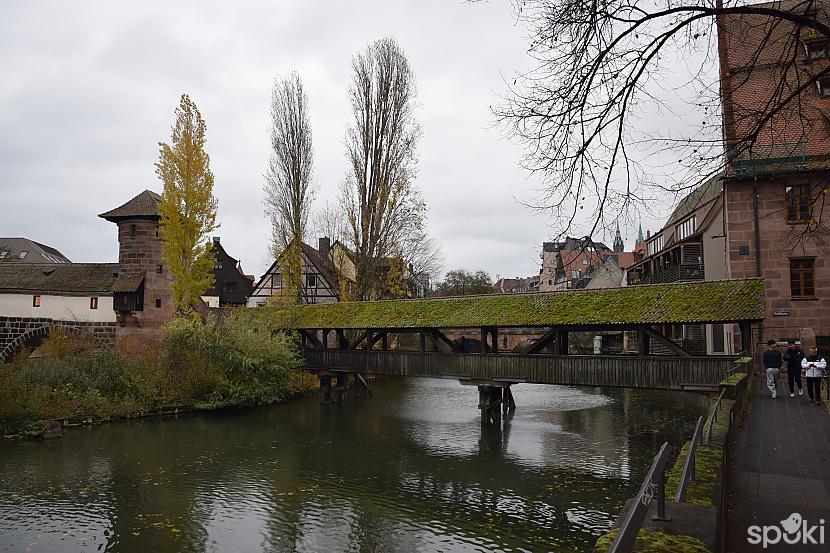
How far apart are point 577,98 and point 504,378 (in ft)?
39.1

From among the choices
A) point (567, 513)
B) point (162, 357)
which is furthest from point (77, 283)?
point (567, 513)

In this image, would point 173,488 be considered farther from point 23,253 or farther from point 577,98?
point 23,253

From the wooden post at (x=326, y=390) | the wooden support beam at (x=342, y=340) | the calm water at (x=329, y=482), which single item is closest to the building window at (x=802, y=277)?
the calm water at (x=329, y=482)

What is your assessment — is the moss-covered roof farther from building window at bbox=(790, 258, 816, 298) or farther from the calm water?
building window at bbox=(790, 258, 816, 298)

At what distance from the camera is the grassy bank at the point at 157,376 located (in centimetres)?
1566

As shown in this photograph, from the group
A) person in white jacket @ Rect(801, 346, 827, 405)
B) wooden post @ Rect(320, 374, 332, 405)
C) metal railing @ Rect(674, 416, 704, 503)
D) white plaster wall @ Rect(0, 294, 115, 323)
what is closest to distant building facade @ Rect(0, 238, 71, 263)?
white plaster wall @ Rect(0, 294, 115, 323)

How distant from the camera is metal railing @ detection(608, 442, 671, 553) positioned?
220 centimetres

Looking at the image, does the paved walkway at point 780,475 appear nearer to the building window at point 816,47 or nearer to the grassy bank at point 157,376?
the building window at point 816,47

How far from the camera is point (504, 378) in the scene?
52.6 ft

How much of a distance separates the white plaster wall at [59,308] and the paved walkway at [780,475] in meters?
20.9

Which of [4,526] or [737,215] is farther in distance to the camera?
[737,215]

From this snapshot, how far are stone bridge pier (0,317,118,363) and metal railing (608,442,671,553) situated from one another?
833 inches

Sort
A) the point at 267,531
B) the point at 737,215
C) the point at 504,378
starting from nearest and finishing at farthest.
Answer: the point at 267,531 → the point at 504,378 → the point at 737,215

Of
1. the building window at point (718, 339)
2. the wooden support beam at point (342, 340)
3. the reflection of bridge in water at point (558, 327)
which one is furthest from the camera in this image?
the building window at point (718, 339)
